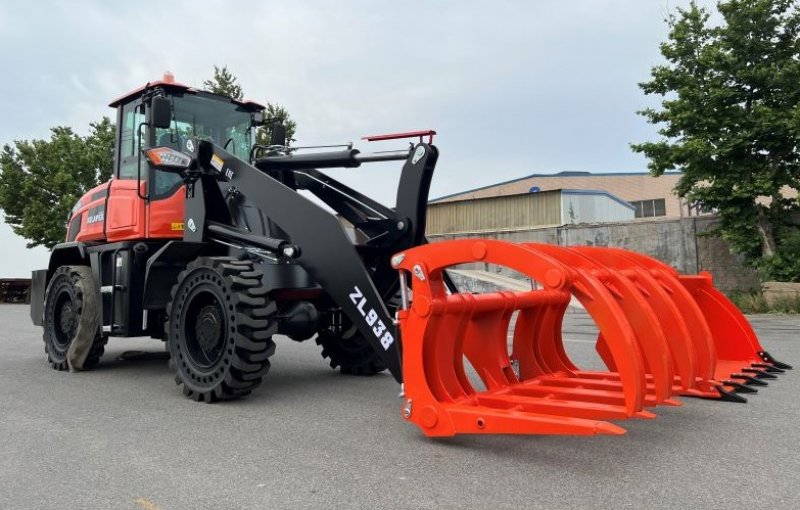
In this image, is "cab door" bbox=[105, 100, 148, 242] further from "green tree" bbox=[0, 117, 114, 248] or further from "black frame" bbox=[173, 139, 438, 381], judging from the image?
"green tree" bbox=[0, 117, 114, 248]

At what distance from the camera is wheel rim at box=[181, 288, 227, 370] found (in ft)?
17.8

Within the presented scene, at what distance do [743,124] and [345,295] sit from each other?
52.2 ft

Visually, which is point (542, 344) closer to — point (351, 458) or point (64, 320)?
Result: point (351, 458)

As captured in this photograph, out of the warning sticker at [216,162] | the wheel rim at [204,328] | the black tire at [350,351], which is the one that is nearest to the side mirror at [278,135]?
the warning sticker at [216,162]

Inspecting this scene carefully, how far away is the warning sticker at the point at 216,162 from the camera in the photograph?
594cm

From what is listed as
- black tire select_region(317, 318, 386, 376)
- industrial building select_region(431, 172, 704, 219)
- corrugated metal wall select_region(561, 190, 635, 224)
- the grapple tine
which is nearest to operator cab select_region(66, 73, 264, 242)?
black tire select_region(317, 318, 386, 376)

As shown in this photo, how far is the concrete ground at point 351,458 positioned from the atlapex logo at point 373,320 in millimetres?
622

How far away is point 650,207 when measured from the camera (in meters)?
38.5

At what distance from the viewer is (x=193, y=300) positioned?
5.68m

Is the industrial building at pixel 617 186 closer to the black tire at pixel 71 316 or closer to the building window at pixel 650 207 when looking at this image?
the building window at pixel 650 207

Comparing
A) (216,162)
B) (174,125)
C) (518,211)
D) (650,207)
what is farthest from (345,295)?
(650,207)

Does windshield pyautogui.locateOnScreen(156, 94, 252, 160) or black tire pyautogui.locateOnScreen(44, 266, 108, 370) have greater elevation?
windshield pyautogui.locateOnScreen(156, 94, 252, 160)

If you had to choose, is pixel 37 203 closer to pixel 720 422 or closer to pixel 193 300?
pixel 193 300

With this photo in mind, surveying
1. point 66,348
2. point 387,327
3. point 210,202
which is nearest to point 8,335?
point 66,348
